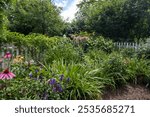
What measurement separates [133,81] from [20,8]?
34.5 ft

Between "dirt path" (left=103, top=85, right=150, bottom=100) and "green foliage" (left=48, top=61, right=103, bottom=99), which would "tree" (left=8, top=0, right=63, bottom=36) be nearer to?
"dirt path" (left=103, top=85, right=150, bottom=100)

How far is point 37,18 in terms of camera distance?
15047mm

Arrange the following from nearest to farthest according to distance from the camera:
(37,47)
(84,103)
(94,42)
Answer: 1. (84,103)
2. (37,47)
3. (94,42)

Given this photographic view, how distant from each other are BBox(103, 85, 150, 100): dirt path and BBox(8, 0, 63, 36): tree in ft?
29.7

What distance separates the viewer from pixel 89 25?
15.1m

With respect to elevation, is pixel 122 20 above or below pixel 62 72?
above

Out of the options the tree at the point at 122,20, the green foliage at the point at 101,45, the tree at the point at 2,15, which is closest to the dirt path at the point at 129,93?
the tree at the point at 2,15

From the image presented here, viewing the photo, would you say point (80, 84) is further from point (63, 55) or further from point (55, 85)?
point (63, 55)

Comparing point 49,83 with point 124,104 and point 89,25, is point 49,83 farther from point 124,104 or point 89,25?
point 89,25

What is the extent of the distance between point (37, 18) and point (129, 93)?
9.66 metres

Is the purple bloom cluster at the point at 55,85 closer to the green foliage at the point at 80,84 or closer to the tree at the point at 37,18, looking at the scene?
the green foliage at the point at 80,84

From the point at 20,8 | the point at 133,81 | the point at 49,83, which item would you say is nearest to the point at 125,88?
the point at 133,81

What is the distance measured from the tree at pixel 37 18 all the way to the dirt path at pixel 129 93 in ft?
29.7

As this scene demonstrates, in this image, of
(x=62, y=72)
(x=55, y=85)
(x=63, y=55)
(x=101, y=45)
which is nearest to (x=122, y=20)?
(x=101, y=45)
